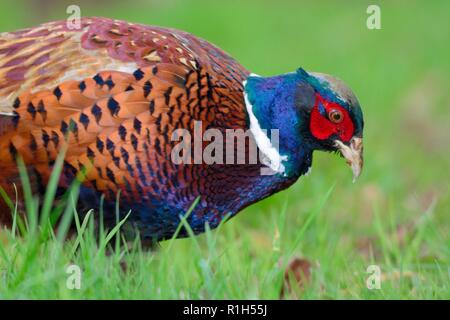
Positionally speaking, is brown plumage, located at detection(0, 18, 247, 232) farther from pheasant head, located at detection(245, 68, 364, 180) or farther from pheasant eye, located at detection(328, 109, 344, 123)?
pheasant eye, located at detection(328, 109, 344, 123)

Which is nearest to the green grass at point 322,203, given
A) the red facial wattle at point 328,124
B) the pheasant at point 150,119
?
the pheasant at point 150,119

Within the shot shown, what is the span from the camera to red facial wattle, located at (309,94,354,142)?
412 centimetres

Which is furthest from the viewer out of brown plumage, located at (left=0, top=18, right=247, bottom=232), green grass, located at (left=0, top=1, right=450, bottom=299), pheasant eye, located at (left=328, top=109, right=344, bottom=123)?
pheasant eye, located at (left=328, top=109, right=344, bottom=123)

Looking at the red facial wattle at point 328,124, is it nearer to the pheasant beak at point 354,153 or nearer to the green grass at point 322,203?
the pheasant beak at point 354,153

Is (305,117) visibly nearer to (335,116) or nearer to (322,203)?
(335,116)

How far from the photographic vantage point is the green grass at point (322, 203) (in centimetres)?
346

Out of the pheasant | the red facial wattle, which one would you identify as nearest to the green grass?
the pheasant

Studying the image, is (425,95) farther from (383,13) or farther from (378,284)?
(378,284)

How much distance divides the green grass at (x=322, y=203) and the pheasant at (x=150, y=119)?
0.76ft

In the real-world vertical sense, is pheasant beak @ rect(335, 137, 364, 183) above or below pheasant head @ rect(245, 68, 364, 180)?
below

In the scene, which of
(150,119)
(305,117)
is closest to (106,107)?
(150,119)

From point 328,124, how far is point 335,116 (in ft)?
0.18

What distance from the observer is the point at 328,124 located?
4.15 metres

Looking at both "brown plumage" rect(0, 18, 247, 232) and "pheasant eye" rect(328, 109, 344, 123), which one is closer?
"brown plumage" rect(0, 18, 247, 232)
